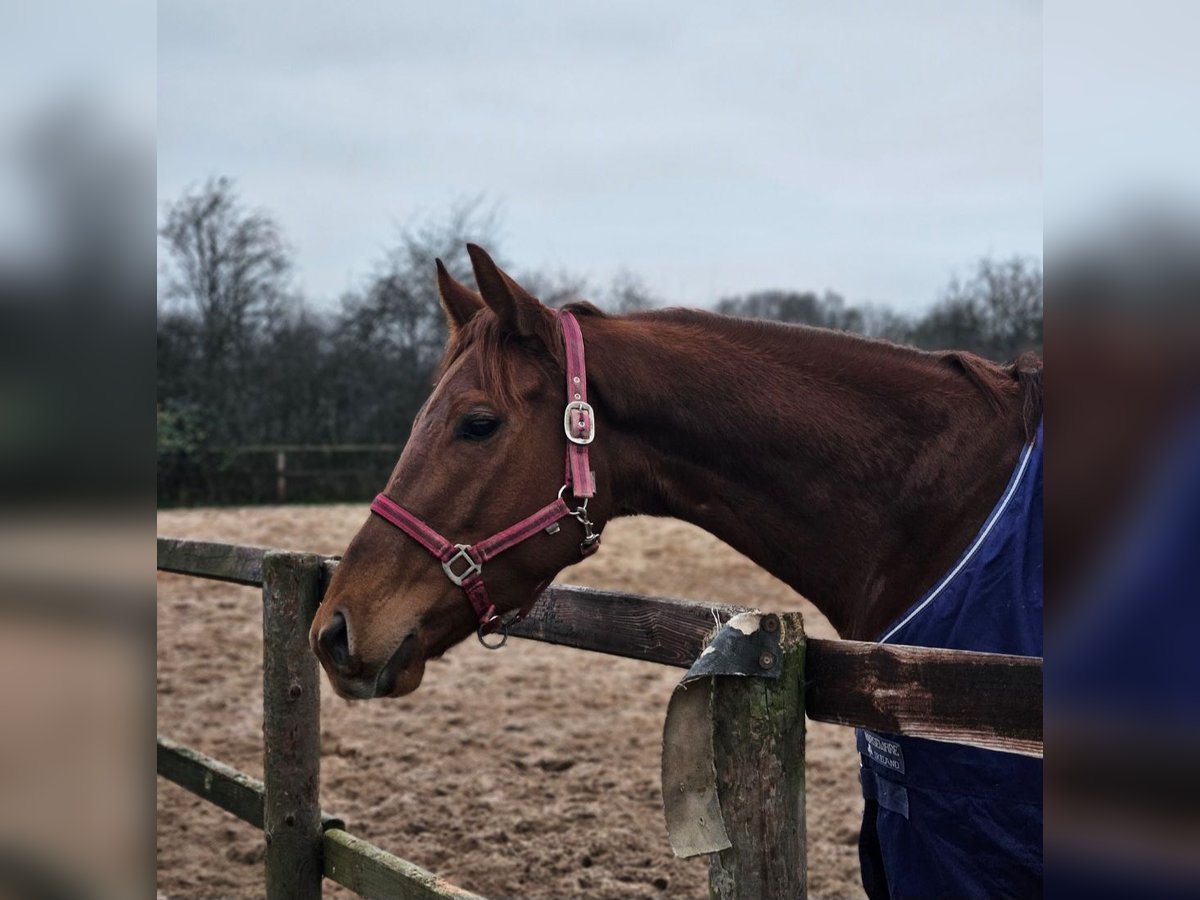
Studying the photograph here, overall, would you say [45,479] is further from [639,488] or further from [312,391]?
[312,391]

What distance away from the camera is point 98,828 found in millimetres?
644

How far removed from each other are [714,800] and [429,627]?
2.68 feet

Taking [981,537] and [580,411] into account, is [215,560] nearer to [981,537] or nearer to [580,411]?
[580,411]

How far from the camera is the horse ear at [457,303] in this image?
2.43m

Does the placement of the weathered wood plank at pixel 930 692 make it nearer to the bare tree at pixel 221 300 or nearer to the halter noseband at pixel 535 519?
the halter noseband at pixel 535 519

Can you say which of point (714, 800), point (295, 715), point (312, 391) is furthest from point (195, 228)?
point (714, 800)

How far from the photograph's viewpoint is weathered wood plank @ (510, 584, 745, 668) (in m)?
1.97

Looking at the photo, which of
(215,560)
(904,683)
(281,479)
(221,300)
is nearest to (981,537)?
(904,683)

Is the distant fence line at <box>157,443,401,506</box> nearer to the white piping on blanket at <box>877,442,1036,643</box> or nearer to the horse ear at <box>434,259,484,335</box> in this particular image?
the horse ear at <box>434,259,484,335</box>

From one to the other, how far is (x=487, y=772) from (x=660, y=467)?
3256mm

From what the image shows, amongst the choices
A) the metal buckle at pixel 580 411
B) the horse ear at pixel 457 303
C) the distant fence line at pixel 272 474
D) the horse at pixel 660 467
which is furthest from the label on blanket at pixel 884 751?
the distant fence line at pixel 272 474

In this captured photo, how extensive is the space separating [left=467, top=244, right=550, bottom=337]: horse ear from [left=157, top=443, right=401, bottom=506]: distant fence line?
639 inches

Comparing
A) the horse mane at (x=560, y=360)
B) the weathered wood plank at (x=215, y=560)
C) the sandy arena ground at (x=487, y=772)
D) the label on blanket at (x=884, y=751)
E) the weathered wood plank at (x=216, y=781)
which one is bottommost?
the sandy arena ground at (x=487, y=772)

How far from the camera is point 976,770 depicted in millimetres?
1835
